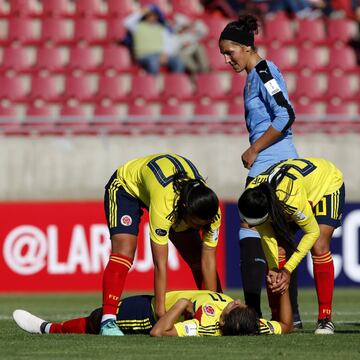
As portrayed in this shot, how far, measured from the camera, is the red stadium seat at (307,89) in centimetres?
1770

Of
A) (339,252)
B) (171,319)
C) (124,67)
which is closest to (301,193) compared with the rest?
(171,319)

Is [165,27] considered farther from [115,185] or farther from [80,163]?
[115,185]

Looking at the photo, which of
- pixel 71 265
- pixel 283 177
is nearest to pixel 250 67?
pixel 283 177

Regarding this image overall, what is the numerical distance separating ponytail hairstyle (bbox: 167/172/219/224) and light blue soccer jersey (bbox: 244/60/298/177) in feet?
3.78

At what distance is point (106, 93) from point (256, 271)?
915 cm

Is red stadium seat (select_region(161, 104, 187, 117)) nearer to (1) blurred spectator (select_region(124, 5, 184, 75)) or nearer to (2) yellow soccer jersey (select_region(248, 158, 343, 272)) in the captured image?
(1) blurred spectator (select_region(124, 5, 184, 75))

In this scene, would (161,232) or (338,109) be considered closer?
(161,232)

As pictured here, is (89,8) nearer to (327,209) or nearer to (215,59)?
(215,59)

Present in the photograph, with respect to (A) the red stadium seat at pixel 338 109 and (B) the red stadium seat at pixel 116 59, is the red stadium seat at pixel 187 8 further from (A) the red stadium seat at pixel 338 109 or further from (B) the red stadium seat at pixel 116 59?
(A) the red stadium seat at pixel 338 109

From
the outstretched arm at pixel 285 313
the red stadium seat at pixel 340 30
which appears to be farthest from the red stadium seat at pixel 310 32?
the outstretched arm at pixel 285 313

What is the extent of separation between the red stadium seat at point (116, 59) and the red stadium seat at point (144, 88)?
391mm

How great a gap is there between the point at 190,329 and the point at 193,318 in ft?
0.25

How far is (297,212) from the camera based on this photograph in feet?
26.3

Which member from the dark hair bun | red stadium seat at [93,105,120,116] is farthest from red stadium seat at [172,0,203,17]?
the dark hair bun
